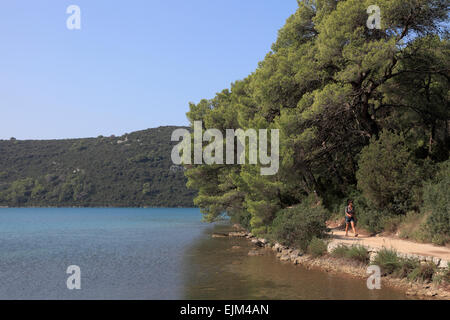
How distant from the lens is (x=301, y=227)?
62.1ft

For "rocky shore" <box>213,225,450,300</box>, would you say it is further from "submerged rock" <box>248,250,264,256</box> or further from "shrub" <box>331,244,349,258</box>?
"shrub" <box>331,244,349,258</box>

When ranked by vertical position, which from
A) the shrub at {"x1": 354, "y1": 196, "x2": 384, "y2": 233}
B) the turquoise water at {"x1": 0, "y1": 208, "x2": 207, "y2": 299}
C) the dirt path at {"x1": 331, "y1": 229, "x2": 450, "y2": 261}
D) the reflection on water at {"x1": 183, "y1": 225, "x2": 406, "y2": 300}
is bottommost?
the turquoise water at {"x1": 0, "y1": 208, "x2": 207, "y2": 299}

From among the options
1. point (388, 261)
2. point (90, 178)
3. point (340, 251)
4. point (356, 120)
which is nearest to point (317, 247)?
point (340, 251)

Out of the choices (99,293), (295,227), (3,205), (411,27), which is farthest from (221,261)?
(3,205)

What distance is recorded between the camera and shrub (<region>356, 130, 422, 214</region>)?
18.2m

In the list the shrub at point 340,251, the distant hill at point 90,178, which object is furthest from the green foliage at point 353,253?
the distant hill at point 90,178

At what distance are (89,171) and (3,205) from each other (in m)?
29.3

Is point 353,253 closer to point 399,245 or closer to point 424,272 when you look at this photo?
point 399,245

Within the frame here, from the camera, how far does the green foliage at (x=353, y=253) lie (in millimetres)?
14648

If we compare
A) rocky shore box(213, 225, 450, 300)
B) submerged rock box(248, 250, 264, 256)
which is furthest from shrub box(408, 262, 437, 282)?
submerged rock box(248, 250, 264, 256)

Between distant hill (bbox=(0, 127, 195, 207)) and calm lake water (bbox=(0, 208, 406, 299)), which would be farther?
distant hill (bbox=(0, 127, 195, 207))

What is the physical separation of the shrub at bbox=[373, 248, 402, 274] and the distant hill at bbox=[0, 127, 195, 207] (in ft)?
375

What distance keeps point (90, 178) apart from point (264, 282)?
118 meters
